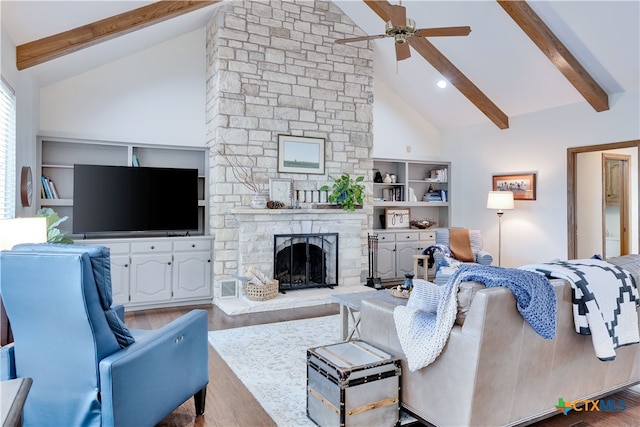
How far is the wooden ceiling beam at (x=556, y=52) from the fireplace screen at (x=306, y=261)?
352 cm

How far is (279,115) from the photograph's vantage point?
5812 millimetres

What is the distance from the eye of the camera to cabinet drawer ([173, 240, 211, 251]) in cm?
523

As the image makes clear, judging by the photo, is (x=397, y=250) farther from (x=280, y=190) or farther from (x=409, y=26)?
(x=409, y=26)

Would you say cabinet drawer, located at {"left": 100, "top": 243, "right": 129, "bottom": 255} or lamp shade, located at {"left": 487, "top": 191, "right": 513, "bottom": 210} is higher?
lamp shade, located at {"left": 487, "top": 191, "right": 513, "bottom": 210}

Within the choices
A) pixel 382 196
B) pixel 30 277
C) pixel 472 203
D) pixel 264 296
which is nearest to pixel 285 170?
pixel 264 296

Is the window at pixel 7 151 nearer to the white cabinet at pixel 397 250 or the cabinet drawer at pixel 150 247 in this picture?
the cabinet drawer at pixel 150 247

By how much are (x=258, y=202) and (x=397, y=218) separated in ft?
9.35

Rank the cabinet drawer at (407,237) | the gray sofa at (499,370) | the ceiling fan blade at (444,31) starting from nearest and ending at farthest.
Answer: the gray sofa at (499,370) < the ceiling fan blade at (444,31) < the cabinet drawer at (407,237)

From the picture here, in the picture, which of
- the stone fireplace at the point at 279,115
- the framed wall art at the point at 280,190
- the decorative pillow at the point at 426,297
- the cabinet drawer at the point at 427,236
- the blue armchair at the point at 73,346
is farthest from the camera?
the cabinet drawer at the point at 427,236

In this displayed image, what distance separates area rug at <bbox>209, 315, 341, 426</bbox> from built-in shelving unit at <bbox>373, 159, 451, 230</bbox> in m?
3.05

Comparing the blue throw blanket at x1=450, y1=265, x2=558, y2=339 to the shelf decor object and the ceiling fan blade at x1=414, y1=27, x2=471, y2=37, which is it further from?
the shelf decor object

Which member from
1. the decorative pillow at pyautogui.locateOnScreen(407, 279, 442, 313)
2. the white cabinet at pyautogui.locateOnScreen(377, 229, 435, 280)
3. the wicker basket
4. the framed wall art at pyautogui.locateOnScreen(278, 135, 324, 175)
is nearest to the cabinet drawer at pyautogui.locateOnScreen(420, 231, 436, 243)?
the white cabinet at pyautogui.locateOnScreen(377, 229, 435, 280)

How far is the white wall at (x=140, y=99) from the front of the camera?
5.08m

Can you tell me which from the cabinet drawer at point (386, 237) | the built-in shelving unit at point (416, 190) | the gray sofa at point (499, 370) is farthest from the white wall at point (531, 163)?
the gray sofa at point (499, 370)
